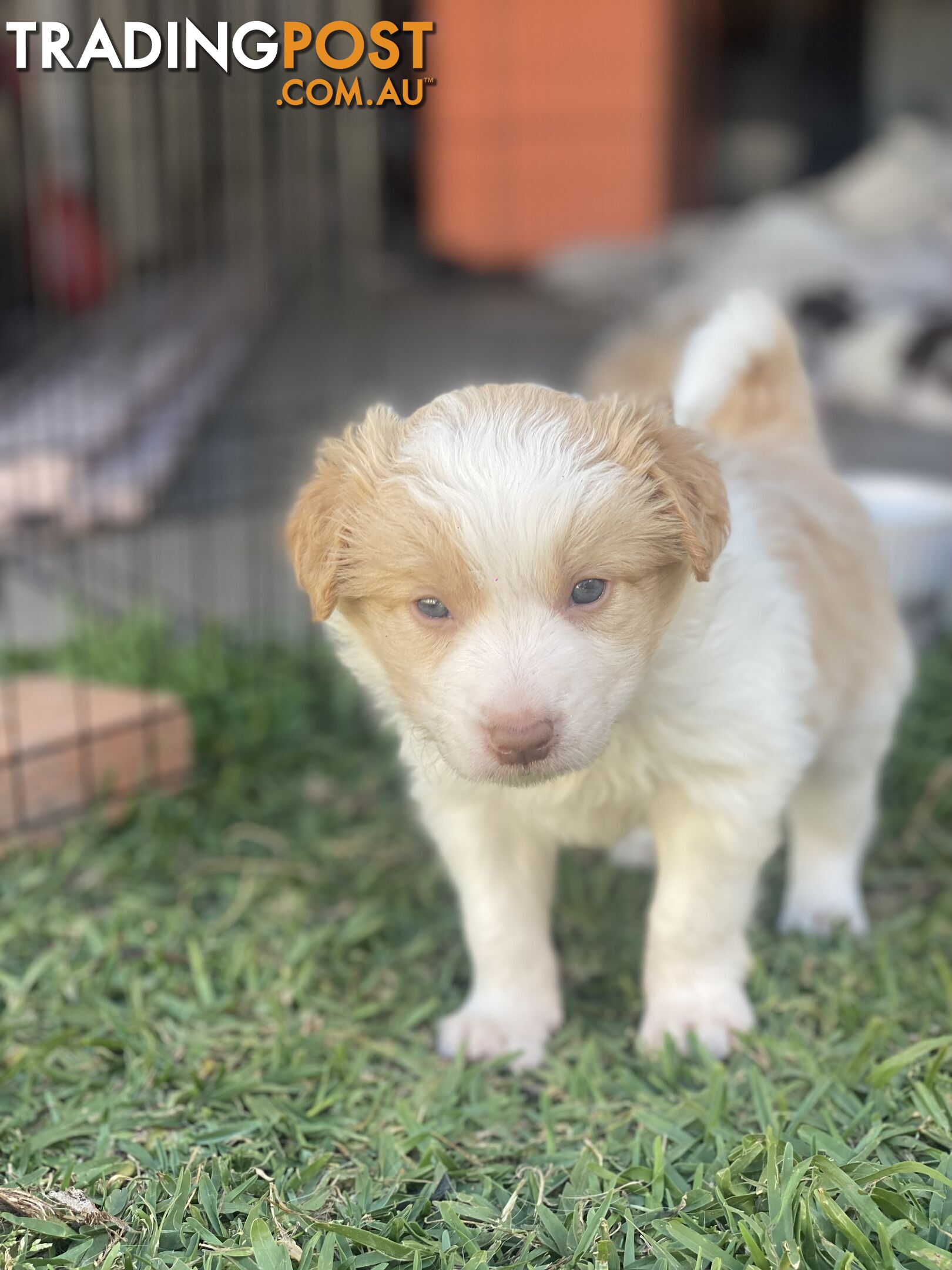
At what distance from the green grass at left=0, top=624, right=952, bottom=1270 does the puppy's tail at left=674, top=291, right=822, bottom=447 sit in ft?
3.72

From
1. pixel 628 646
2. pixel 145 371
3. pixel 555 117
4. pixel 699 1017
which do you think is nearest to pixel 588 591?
pixel 628 646

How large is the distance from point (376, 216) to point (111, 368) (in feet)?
8.47

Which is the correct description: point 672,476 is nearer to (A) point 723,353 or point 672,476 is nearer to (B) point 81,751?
(A) point 723,353

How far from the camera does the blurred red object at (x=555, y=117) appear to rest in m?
11.0

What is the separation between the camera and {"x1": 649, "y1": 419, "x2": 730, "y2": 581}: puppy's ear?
2.20 m

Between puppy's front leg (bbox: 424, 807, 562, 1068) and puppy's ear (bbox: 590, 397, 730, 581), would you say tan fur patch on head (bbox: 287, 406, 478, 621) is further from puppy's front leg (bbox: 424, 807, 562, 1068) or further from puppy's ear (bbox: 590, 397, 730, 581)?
puppy's front leg (bbox: 424, 807, 562, 1068)

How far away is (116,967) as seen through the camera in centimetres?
315

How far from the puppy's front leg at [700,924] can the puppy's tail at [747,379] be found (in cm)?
92

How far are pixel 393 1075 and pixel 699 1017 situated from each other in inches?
24.5

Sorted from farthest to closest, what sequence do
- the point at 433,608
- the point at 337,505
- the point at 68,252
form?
the point at 68,252 → the point at 337,505 → the point at 433,608

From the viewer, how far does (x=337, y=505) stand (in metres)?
2.31
